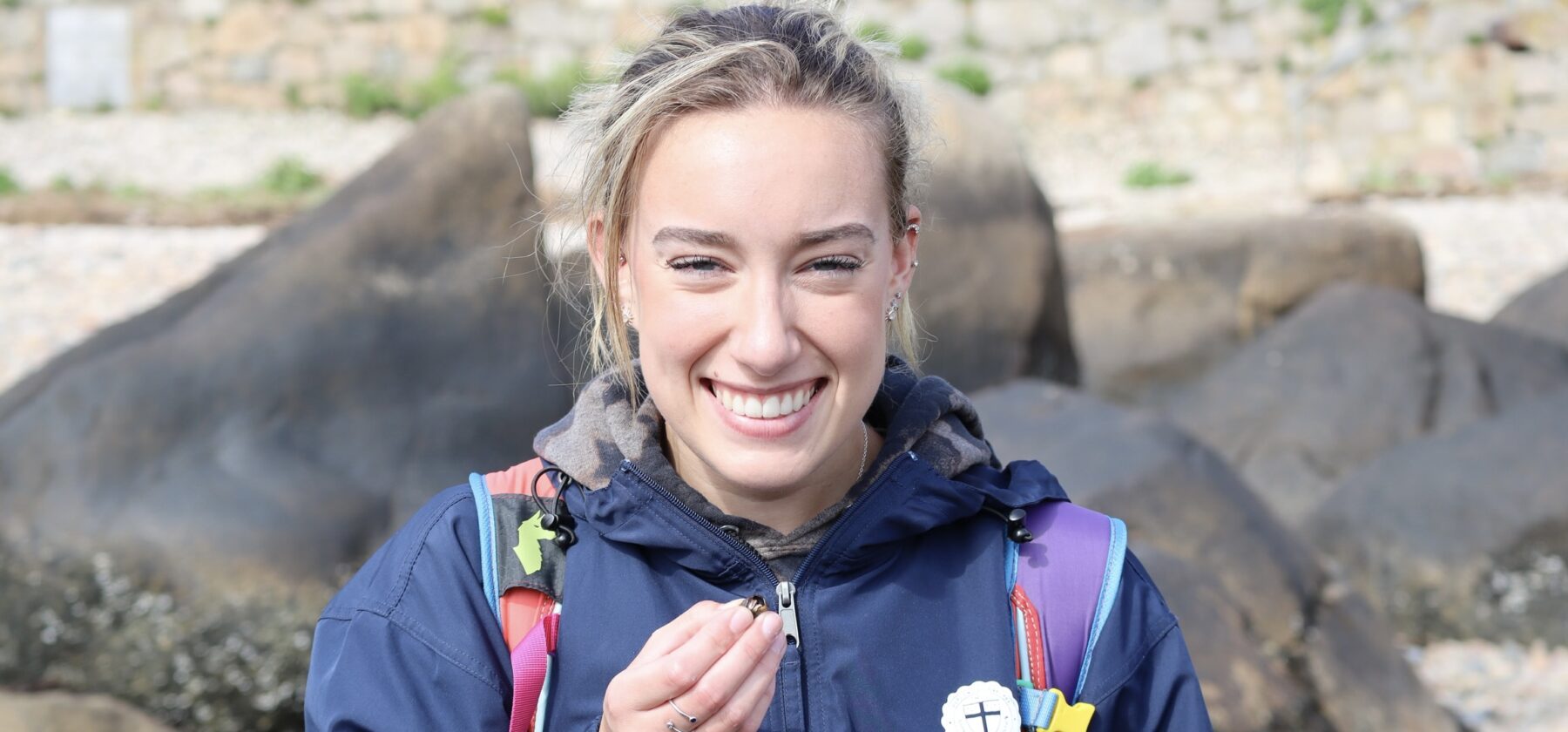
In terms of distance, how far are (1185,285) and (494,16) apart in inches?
401

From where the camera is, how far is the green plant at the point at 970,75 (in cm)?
1653

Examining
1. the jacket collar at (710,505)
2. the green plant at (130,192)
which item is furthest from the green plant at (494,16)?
the jacket collar at (710,505)

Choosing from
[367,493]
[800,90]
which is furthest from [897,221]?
[367,493]

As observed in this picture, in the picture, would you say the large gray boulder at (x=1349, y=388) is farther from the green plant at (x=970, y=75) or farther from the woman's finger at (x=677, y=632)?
the green plant at (x=970, y=75)

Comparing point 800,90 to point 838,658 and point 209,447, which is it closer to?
point 838,658

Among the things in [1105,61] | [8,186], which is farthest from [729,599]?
[1105,61]

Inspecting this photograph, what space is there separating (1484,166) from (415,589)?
15.1 meters

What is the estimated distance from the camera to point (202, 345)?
4637 millimetres

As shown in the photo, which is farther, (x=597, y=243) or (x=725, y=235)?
(x=597, y=243)

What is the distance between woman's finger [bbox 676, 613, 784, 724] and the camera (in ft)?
4.64

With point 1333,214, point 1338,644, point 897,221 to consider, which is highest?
point 897,221

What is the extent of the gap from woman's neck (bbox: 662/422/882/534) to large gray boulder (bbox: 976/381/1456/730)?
2067 mm

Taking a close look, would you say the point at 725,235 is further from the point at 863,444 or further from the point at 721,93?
the point at 863,444

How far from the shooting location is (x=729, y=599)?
1.65 meters
